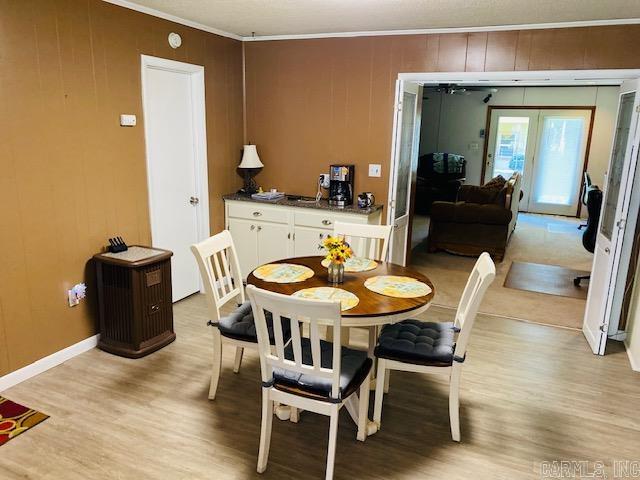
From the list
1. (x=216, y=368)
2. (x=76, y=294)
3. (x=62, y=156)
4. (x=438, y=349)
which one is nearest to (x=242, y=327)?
(x=216, y=368)

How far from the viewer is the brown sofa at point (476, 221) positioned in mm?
5855

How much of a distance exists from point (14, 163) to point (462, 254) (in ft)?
16.4

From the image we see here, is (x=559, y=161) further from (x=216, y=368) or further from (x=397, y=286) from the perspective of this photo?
(x=216, y=368)

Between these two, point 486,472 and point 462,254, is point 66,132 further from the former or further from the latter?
point 462,254

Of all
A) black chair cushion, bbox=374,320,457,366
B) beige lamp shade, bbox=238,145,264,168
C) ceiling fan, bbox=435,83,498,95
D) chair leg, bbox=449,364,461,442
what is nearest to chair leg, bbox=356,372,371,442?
black chair cushion, bbox=374,320,457,366

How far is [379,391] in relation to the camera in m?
2.57

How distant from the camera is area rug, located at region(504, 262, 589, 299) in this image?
16.0ft

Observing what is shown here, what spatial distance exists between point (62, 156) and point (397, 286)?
2.28 meters

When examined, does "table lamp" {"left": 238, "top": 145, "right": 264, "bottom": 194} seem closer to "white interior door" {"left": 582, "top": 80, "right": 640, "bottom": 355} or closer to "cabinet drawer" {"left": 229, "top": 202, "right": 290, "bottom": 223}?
"cabinet drawer" {"left": 229, "top": 202, "right": 290, "bottom": 223}

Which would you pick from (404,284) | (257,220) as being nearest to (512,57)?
(404,284)

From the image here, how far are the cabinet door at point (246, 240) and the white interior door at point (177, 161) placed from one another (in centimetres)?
33

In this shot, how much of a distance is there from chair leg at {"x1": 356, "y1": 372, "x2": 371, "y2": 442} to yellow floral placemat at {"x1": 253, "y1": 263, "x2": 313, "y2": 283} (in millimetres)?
687

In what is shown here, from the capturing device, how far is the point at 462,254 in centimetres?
617

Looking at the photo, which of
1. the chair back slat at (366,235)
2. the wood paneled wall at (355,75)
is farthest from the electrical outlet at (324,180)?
the chair back slat at (366,235)
